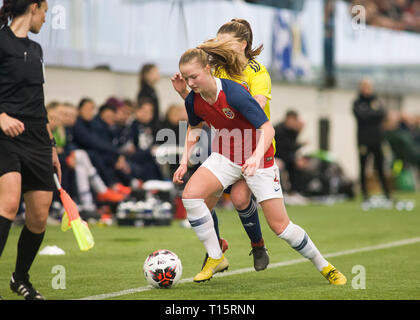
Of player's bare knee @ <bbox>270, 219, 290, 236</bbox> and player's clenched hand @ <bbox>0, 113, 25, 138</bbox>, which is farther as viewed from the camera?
player's bare knee @ <bbox>270, 219, 290, 236</bbox>

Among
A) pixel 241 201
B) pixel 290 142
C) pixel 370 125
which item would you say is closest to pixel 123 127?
pixel 290 142

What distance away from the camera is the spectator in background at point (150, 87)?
1261cm

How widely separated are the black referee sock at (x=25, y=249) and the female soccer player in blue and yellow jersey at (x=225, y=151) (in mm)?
1100

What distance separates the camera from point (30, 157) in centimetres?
500

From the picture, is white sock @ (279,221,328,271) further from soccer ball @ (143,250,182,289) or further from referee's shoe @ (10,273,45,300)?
referee's shoe @ (10,273,45,300)

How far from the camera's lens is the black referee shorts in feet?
16.1

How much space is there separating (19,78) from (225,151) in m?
1.62

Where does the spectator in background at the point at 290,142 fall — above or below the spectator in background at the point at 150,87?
below

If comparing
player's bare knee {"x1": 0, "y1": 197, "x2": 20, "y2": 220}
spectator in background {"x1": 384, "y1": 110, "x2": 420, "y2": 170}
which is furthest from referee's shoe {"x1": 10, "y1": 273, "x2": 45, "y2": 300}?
spectator in background {"x1": 384, "y1": 110, "x2": 420, "y2": 170}

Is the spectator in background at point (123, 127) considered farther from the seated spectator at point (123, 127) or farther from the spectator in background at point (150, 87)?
the spectator in background at point (150, 87)

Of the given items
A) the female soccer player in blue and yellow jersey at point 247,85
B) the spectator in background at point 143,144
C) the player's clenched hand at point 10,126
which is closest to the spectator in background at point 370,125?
the spectator in background at point 143,144

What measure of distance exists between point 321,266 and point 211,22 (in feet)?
35.2

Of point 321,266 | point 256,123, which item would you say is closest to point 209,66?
point 256,123

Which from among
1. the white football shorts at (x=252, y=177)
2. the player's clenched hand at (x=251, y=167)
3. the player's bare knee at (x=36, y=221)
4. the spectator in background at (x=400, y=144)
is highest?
the player's clenched hand at (x=251, y=167)
